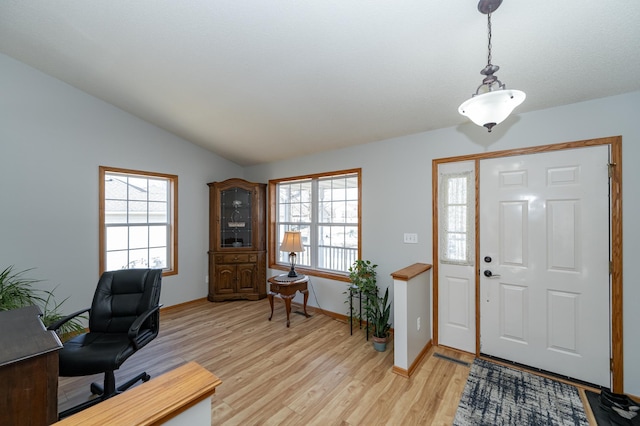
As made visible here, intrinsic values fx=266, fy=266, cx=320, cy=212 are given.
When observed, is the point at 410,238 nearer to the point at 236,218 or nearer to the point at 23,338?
the point at 236,218

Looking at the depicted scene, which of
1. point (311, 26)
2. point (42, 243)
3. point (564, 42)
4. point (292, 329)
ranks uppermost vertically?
point (311, 26)

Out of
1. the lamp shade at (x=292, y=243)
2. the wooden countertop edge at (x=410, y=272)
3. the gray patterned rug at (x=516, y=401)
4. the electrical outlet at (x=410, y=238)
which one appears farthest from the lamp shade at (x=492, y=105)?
the lamp shade at (x=292, y=243)

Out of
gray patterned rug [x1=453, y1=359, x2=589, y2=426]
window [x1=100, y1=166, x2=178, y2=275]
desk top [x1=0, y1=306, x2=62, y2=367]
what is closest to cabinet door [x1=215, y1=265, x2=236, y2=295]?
Answer: window [x1=100, y1=166, x2=178, y2=275]

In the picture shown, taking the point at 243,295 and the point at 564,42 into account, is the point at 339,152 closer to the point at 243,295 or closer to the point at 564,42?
the point at 564,42

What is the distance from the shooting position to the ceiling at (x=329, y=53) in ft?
5.29

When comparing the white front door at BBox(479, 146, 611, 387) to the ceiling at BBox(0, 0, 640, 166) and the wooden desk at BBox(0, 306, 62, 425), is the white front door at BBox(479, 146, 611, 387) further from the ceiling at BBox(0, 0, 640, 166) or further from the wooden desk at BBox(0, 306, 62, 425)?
the wooden desk at BBox(0, 306, 62, 425)

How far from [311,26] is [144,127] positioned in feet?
10.5

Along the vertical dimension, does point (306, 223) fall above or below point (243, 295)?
above

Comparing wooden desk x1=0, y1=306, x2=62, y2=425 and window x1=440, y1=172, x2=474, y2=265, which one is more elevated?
window x1=440, y1=172, x2=474, y2=265

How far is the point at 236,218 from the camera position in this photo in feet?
15.1

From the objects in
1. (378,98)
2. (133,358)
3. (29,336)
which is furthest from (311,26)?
(133,358)

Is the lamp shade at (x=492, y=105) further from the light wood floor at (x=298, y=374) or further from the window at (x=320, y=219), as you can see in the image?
the window at (x=320, y=219)

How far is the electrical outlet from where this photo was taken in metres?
3.07

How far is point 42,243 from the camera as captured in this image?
2.99 meters
